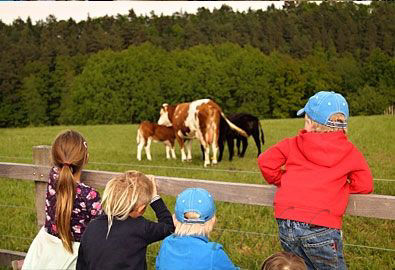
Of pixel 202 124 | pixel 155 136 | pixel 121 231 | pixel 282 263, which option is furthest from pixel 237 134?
pixel 282 263

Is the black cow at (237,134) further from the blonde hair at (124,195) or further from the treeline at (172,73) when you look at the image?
the treeline at (172,73)

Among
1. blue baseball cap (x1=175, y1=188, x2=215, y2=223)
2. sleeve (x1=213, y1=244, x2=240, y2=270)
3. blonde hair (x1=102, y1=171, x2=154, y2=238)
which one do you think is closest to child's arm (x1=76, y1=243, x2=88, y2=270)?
blonde hair (x1=102, y1=171, x2=154, y2=238)

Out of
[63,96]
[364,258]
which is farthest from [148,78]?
[364,258]

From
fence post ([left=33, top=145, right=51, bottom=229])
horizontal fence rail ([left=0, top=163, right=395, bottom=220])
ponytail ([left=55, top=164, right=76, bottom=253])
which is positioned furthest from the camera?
fence post ([left=33, top=145, right=51, bottom=229])

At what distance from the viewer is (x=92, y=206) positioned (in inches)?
156

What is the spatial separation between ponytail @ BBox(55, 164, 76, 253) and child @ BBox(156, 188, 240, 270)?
0.94 metres

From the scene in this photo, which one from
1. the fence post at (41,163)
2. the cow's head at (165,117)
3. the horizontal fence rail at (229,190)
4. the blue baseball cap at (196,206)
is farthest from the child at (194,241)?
the cow's head at (165,117)

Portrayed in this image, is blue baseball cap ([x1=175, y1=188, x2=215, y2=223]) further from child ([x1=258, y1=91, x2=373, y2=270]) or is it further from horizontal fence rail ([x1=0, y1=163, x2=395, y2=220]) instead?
horizontal fence rail ([x1=0, y1=163, x2=395, y2=220])

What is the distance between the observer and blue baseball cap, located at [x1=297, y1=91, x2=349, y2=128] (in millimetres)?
3481

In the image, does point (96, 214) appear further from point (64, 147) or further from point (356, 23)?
point (356, 23)

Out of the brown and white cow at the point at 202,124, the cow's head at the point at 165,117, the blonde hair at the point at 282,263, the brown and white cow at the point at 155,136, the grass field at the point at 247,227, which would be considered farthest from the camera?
the cow's head at the point at 165,117

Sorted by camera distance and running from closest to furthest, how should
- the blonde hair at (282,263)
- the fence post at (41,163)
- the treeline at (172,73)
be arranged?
1. the blonde hair at (282,263)
2. the fence post at (41,163)
3. the treeline at (172,73)

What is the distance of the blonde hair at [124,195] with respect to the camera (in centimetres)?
333

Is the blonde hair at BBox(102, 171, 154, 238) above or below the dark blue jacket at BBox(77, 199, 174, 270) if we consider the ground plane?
above
